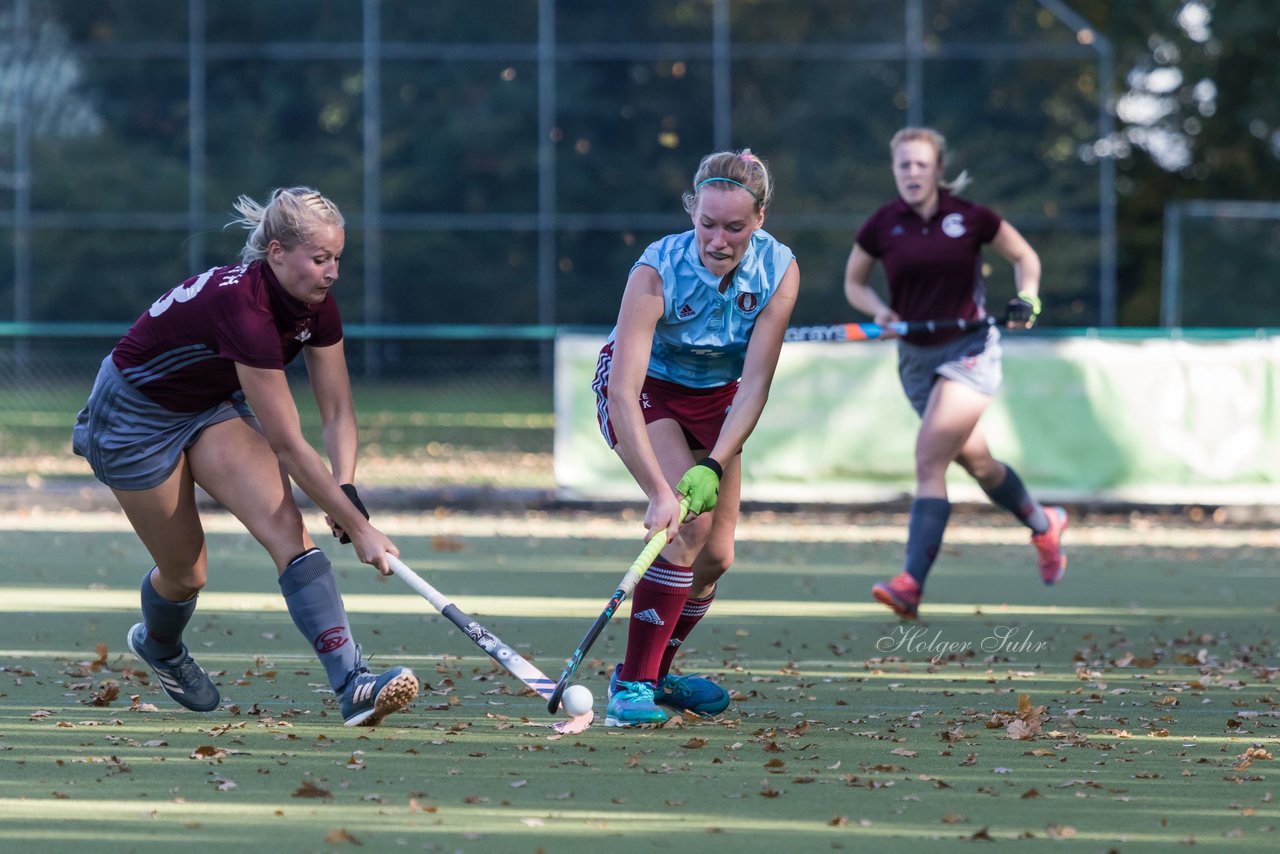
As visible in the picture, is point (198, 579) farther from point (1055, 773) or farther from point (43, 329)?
point (43, 329)

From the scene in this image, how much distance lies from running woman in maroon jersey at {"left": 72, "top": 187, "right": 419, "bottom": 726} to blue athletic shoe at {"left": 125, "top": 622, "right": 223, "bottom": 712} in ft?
0.38

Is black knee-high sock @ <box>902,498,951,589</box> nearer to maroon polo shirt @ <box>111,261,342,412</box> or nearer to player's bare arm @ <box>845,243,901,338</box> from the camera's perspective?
player's bare arm @ <box>845,243,901,338</box>

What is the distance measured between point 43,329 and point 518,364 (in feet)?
14.5

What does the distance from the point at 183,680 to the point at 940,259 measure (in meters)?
3.63

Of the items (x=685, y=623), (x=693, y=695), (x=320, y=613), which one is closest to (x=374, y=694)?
(x=320, y=613)

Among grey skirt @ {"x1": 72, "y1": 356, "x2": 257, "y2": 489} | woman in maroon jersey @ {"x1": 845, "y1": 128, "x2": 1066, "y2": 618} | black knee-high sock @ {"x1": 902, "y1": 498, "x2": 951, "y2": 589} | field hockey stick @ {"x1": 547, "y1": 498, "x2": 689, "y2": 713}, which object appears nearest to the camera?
field hockey stick @ {"x1": 547, "y1": 498, "x2": 689, "y2": 713}

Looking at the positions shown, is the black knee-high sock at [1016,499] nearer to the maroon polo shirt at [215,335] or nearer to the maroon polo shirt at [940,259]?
the maroon polo shirt at [940,259]

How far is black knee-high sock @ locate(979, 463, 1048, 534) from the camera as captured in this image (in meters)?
7.84

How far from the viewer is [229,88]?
20547 millimetres

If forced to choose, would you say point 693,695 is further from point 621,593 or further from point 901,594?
point 901,594

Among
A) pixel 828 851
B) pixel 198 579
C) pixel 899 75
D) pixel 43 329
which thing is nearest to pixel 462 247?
pixel 899 75

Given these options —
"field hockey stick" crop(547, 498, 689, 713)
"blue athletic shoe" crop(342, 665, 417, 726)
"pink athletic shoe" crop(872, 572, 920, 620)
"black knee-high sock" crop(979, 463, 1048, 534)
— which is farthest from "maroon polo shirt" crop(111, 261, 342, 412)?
"black knee-high sock" crop(979, 463, 1048, 534)

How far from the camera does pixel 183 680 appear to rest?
5176 millimetres

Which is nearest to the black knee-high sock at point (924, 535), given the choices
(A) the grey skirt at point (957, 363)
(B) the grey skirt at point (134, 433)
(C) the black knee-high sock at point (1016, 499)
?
(A) the grey skirt at point (957, 363)
